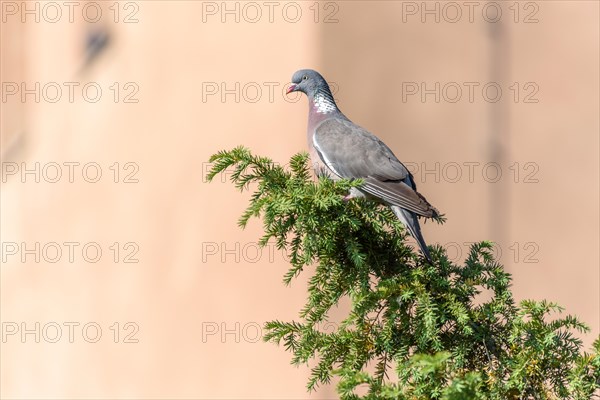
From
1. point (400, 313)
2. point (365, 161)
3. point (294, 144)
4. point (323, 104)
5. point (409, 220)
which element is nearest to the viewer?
point (400, 313)

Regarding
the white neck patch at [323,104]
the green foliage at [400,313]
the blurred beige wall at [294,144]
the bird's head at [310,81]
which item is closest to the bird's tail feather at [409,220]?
the green foliage at [400,313]

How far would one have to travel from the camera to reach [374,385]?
227 centimetres

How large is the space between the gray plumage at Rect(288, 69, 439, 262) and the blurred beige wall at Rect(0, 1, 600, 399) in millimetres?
990

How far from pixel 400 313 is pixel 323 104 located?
206 centimetres

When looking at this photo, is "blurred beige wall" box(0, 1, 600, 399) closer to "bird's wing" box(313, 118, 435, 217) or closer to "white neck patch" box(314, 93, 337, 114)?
"white neck patch" box(314, 93, 337, 114)

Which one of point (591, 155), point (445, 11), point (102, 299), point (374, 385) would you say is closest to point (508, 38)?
point (445, 11)

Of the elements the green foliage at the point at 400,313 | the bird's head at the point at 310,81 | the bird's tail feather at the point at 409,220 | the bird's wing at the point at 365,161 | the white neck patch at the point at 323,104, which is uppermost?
the bird's head at the point at 310,81

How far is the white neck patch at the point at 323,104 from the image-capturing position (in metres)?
4.62

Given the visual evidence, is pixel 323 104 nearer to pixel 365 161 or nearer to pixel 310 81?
pixel 310 81

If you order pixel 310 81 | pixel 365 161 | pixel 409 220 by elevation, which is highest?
pixel 310 81

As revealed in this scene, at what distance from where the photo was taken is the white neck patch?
4.62m

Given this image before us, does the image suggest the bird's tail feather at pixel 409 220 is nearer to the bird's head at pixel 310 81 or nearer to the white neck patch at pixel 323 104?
the white neck patch at pixel 323 104

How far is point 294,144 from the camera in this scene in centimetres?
573

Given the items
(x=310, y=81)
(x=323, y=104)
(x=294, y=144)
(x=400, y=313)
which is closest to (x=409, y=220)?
(x=400, y=313)
